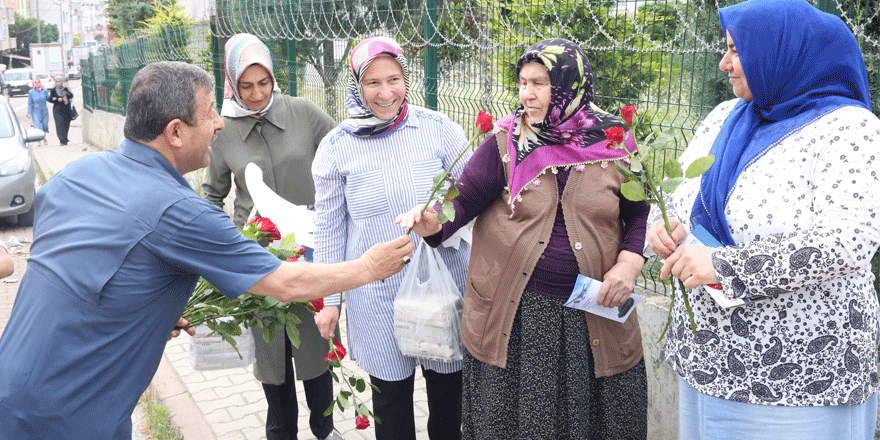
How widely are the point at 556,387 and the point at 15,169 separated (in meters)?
8.88

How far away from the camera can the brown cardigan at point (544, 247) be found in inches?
98.7

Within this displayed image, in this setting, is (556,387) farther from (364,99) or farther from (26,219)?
(26,219)

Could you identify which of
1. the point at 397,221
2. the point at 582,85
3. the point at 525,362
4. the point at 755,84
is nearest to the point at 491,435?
the point at 525,362

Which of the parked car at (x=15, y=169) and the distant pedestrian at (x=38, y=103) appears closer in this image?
the parked car at (x=15, y=169)

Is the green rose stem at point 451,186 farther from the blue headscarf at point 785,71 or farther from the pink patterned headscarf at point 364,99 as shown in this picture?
the blue headscarf at point 785,71

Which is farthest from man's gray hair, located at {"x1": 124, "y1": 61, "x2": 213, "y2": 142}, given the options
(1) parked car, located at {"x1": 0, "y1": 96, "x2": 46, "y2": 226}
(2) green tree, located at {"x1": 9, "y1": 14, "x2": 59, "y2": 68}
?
(2) green tree, located at {"x1": 9, "y1": 14, "x2": 59, "y2": 68}

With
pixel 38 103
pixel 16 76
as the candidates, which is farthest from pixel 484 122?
pixel 16 76

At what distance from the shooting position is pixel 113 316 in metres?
1.99

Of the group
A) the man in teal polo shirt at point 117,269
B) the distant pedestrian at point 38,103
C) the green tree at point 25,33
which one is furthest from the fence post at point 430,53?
the green tree at point 25,33

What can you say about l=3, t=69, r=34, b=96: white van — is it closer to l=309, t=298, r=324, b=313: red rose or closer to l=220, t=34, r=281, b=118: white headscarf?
l=220, t=34, r=281, b=118: white headscarf

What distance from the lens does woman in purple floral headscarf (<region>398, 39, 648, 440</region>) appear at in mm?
2494

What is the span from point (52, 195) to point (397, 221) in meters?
1.08

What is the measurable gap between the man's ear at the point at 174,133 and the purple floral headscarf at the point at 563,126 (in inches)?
43.4

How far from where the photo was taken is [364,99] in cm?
295
